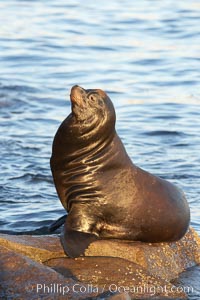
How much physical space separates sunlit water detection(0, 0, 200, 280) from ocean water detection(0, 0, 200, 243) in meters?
0.01

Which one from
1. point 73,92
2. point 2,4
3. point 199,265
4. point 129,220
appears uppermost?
point 73,92

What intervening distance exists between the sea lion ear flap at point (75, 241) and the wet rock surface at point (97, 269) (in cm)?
4

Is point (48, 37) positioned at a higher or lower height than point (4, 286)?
lower

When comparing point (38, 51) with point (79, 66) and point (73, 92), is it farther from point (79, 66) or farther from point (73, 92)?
point (73, 92)

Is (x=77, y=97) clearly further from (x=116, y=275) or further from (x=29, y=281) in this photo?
(x=29, y=281)

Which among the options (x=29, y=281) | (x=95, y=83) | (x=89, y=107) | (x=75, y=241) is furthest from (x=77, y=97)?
(x=95, y=83)

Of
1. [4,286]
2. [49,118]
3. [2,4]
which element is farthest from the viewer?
[2,4]

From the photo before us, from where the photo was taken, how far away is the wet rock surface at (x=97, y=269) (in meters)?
6.69

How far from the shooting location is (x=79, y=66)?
17.9 metres

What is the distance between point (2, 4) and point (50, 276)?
18.4m

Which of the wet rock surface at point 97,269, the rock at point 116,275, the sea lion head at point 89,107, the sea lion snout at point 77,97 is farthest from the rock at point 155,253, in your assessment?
the sea lion snout at point 77,97

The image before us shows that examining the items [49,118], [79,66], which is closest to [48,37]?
[79,66]

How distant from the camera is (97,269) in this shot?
24.0ft

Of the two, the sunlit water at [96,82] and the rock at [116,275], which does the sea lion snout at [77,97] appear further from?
the sunlit water at [96,82]
